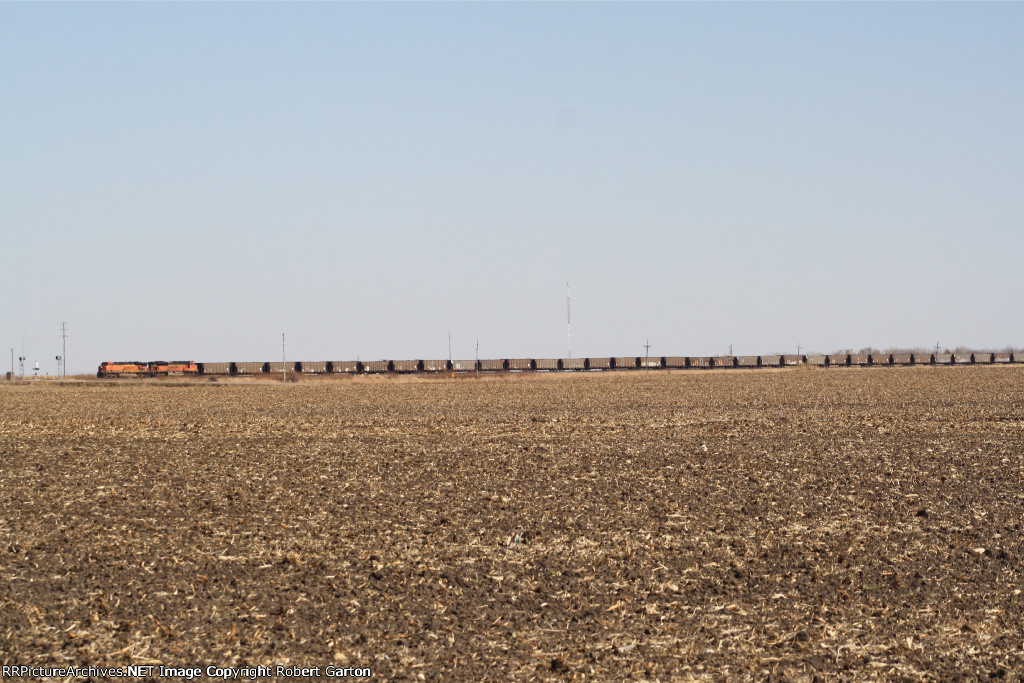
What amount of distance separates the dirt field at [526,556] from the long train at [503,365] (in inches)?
3295

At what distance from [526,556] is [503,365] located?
4400 inches

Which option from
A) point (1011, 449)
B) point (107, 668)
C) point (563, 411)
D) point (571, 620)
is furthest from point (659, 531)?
point (563, 411)

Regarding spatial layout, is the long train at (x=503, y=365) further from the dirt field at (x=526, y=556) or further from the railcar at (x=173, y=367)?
the dirt field at (x=526, y=556)

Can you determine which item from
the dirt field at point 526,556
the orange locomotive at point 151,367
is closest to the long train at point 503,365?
the orange locomotive at point 151,367

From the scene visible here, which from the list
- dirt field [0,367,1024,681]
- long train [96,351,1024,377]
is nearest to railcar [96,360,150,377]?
long train [96,351,1024,377]

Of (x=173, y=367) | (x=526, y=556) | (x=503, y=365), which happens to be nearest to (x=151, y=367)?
(x=173, y=367)

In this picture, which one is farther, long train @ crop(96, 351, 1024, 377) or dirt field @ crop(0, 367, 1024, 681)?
long train @ crop(96, 351, 1024, 377)

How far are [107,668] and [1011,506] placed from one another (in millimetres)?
15924

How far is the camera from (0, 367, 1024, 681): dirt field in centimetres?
1068

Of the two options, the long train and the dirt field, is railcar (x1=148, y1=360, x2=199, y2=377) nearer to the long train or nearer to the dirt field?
the long train

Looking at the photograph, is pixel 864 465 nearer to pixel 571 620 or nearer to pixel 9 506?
pixel 571 620

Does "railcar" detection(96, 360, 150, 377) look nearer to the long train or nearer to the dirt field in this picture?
the long train

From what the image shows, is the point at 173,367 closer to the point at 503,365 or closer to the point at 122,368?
the point at 122,368

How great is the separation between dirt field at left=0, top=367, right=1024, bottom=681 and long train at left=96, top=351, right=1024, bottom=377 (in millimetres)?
83700
